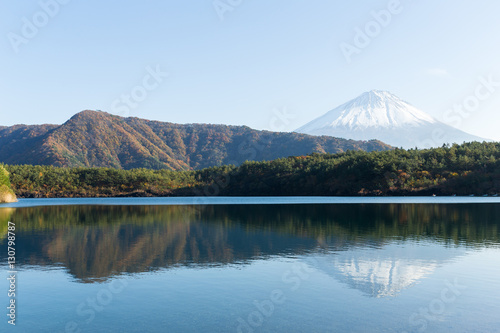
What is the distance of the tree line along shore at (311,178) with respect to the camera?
10444 centimetres

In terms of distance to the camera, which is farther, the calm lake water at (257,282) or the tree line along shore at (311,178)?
the tree line along shore at (311,178)

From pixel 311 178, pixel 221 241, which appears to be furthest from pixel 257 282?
pixel 311 178

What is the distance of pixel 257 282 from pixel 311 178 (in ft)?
372

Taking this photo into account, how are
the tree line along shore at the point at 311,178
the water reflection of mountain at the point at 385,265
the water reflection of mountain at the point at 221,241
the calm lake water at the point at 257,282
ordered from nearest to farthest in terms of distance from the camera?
1. the calm lake water at the point at 257,282
2. the water reflection of mountain at the point at 385,265
3. the water reflection of mountain at the point at 221,241
4. the tree line along shore at the point at 311,178

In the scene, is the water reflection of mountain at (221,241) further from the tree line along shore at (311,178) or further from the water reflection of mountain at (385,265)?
the tree line along shore at (311,178)

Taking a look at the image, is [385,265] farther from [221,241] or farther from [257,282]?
[221,241]

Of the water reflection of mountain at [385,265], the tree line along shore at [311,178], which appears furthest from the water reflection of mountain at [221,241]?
the tree line along shore at [311,178]

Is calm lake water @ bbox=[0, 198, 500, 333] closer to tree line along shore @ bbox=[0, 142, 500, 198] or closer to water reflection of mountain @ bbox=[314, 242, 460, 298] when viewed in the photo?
water reflection of mountain @ bbox=[314, 242, 460, 298]

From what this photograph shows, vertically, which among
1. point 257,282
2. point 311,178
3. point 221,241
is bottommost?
point 221,241

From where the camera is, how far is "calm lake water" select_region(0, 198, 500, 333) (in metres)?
12.4

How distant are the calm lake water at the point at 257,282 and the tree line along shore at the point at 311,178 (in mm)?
70788


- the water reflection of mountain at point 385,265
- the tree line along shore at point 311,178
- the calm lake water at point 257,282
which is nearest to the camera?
the calm lake water at point 257,282

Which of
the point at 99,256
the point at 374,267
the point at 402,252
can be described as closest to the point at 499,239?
the point at 402,252

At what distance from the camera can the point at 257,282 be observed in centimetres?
1705
